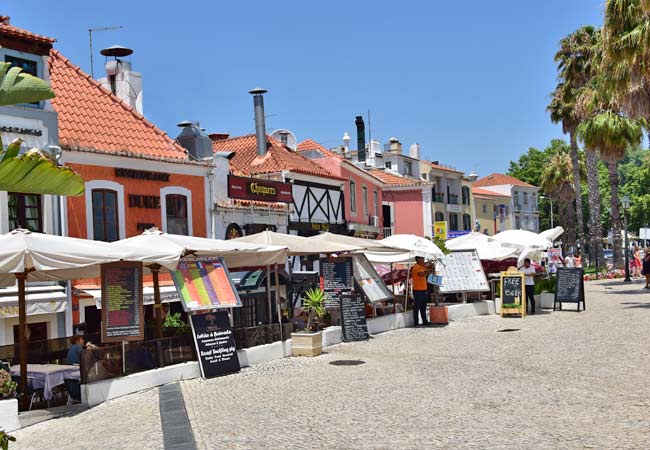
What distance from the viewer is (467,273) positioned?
23.9 meters

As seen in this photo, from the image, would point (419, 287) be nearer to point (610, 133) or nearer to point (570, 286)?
point (570, 286)

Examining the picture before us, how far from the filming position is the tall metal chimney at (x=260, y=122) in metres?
37.0

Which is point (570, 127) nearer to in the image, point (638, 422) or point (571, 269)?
point (571, 269)

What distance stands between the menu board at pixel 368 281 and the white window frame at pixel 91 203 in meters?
7.38

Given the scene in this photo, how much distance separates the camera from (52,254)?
36.4 feet

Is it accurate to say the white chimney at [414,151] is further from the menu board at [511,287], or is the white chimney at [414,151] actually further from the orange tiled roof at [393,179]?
the menu board at [511,287]

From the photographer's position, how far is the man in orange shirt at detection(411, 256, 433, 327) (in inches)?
783

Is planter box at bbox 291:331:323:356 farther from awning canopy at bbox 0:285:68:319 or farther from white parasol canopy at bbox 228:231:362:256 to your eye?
awning canopy at bbox 0:285:68:319

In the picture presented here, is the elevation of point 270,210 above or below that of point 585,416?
above

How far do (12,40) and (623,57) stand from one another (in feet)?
52.0

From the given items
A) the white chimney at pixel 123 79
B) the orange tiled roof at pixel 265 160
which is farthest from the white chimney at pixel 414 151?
the white chimney at pixel 123 79

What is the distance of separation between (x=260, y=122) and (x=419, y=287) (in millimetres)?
18997

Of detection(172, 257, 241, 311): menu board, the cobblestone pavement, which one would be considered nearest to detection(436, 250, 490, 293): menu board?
the cobblestone pavement

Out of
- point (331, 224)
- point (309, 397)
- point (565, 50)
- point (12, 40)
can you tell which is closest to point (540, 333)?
point (309, 397)
